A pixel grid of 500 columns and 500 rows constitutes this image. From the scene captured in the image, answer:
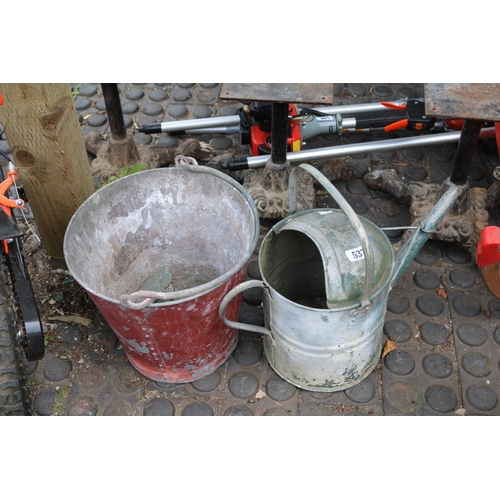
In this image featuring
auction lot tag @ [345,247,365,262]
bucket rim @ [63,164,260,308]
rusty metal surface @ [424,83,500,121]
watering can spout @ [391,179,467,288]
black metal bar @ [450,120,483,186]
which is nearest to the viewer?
bucket rim @ [63,164,260,308]

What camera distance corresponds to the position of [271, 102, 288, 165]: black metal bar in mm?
2744

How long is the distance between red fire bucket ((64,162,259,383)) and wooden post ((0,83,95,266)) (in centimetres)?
25

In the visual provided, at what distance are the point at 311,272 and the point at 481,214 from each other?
3.28 feet

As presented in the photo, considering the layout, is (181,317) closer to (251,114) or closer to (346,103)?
(251,114)

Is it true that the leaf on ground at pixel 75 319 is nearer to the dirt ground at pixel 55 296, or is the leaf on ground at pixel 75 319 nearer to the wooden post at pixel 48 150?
the dirt ground at pixel 55 296

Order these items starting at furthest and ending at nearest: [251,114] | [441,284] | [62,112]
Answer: [251,114] → [441,284] → [62,112]

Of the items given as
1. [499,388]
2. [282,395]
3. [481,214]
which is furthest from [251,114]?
[499,388]

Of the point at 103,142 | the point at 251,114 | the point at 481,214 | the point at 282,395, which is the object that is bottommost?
the point at 282,395

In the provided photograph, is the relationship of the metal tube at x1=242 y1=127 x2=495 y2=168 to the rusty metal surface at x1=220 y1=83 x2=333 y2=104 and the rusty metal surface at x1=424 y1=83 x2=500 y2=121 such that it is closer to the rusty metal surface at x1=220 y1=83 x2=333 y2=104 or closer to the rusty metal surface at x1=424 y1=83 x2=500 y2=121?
the rusty metal surface at x1=220 y1=83 x2=333 y2=104

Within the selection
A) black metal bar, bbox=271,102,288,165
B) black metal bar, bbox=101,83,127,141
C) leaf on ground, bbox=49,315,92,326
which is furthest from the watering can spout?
black metal bar, bbox=101,83,127,141

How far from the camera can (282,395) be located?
2.48 m

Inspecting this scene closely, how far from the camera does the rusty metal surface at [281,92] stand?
2.53m

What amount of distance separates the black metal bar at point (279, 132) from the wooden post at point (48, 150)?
37.1 inches

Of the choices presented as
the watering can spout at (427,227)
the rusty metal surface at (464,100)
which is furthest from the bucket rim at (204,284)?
the rusty metal surface at (464,100)
